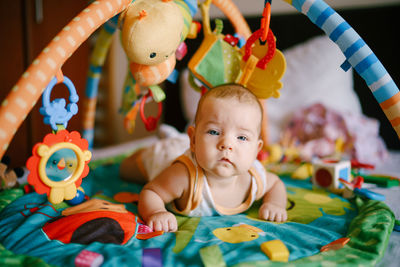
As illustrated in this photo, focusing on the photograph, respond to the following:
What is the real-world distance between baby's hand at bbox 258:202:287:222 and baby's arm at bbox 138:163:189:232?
22 centimetres

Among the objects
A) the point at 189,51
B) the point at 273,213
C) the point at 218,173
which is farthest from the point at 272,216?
the point at 189,51

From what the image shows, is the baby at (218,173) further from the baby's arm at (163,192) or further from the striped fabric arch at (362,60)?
the striped fabric arch at (362,60)

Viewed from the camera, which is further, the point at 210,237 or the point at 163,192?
the point at 163,192

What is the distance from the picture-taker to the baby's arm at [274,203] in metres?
0.84

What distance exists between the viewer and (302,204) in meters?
0.97

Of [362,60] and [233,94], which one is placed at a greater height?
[362,60]

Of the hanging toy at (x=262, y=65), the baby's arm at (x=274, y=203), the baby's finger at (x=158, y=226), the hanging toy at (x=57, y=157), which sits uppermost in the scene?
the hanging toy at (x=262, y=65)

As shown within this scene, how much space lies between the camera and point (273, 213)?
2.75ft

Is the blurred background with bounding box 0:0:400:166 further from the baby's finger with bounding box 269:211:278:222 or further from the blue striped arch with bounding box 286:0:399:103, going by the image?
the baby's finger with bounding box 269:211:278:222

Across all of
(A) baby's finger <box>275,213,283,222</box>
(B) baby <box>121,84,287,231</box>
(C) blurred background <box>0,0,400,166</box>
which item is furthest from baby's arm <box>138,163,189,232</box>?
(C) blurred background <box>0,0,400,166</box>

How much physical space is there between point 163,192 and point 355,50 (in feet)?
1.96

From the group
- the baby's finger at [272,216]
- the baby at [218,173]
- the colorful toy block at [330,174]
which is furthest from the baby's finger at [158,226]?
the colorful toy block at [330,174]

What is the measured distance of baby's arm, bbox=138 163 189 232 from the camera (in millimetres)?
800

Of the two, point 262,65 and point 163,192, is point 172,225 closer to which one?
point 163,192
